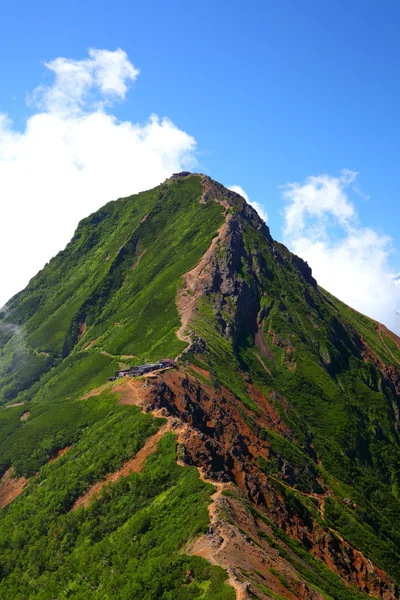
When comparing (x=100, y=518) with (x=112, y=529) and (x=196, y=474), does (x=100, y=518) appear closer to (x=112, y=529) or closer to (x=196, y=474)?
(x=112, y=529)

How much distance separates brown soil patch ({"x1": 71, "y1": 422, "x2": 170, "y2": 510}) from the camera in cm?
8575

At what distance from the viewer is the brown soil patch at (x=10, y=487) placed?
350 ft

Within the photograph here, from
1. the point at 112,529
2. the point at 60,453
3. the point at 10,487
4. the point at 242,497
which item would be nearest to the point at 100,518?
the point at 112,529

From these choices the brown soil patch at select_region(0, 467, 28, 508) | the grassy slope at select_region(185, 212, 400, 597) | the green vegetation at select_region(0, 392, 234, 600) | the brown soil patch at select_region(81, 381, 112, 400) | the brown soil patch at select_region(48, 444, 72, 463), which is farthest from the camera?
the brown soil patch at select_region(81, 381, 112, 400)

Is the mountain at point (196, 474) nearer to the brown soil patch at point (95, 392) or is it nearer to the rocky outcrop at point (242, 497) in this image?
the rocky outcrop at point (242, 497)

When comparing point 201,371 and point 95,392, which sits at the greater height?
point 201,371

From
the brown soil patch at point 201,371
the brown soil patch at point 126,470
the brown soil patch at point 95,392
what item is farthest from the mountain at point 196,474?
the brown soil patch at point 95,392

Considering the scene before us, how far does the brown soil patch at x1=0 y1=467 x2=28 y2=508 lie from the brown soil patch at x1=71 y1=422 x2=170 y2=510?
26.3 m

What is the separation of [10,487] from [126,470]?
38011 mm

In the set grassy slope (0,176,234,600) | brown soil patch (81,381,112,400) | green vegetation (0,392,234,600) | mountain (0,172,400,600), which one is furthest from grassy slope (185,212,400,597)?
green vegetation (0,392,234,600)

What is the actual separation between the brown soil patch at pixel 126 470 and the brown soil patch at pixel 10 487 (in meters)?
26.3

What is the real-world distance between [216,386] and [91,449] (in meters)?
40.9

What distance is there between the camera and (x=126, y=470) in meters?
87.8

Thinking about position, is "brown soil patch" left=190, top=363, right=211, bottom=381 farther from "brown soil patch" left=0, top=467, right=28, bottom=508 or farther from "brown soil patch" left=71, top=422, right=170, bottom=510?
"brown soil patch" left=0, top=467, right=28, bottom=508
